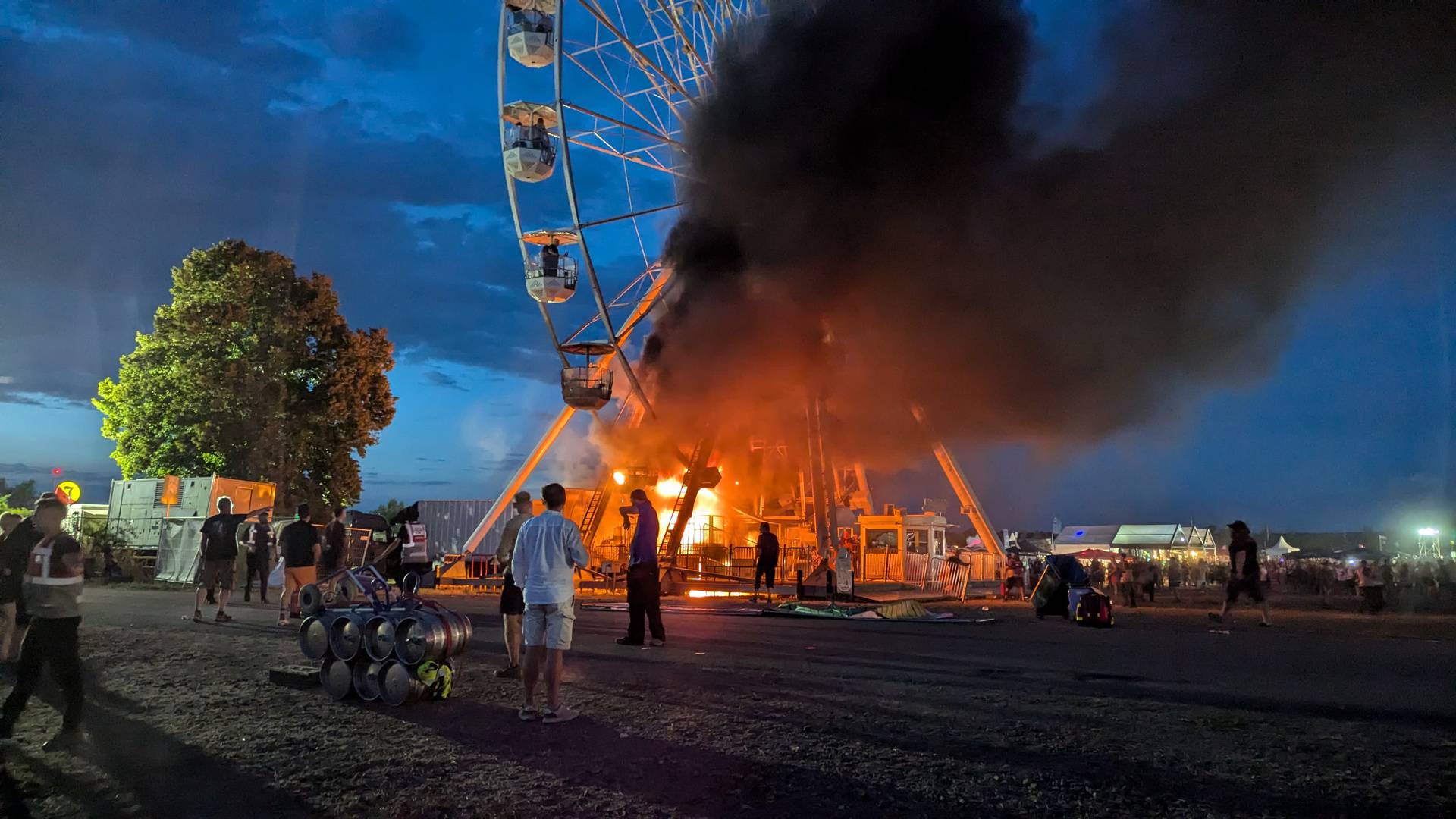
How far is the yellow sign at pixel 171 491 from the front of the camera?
71.5ft

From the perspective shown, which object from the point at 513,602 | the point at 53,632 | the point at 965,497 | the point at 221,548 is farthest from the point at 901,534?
the point at 53,632

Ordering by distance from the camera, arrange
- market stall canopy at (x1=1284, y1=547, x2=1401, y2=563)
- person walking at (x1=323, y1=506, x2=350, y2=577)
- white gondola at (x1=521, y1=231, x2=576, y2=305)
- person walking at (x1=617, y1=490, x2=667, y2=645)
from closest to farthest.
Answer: person walking at (x1=617, y1=490, x2=667, y2=645), person walking at (x1=323, y1=506, x2=350, y2=577), white gondola at (x1=521, y1=231, x2=576, y2=305), market stall canopy at (x1=1284, y1=547, x2=1401, y2=563)

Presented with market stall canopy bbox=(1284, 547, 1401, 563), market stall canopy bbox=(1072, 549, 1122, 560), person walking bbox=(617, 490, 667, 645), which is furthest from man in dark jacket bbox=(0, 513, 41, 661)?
market stall canopy bbox=(1284, 547, 1401, 563)

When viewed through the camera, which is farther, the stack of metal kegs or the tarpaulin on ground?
the tarpaulin on ground

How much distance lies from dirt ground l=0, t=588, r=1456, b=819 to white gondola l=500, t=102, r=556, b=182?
1598 centimetres

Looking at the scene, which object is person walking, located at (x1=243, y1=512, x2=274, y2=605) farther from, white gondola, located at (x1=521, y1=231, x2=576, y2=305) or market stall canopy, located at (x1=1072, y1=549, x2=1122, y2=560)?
market stall canopy, located at (x1=1072, y1=549, x2=1122, y2=560)

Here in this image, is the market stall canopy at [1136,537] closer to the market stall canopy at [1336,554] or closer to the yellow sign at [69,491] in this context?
the market stall canopy at [1336,554]

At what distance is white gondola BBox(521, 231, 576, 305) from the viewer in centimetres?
2359

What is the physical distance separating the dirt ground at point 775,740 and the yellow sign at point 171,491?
14.6m

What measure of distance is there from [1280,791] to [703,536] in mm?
27591

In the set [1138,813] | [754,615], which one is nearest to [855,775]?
[1138,813]

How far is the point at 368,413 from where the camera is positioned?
29.9m

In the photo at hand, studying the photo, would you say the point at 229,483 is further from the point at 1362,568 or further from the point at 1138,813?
the point at 1362,568

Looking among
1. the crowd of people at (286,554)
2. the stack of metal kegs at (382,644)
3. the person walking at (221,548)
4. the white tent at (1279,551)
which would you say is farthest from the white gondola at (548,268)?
the white tent at (1279,551)
